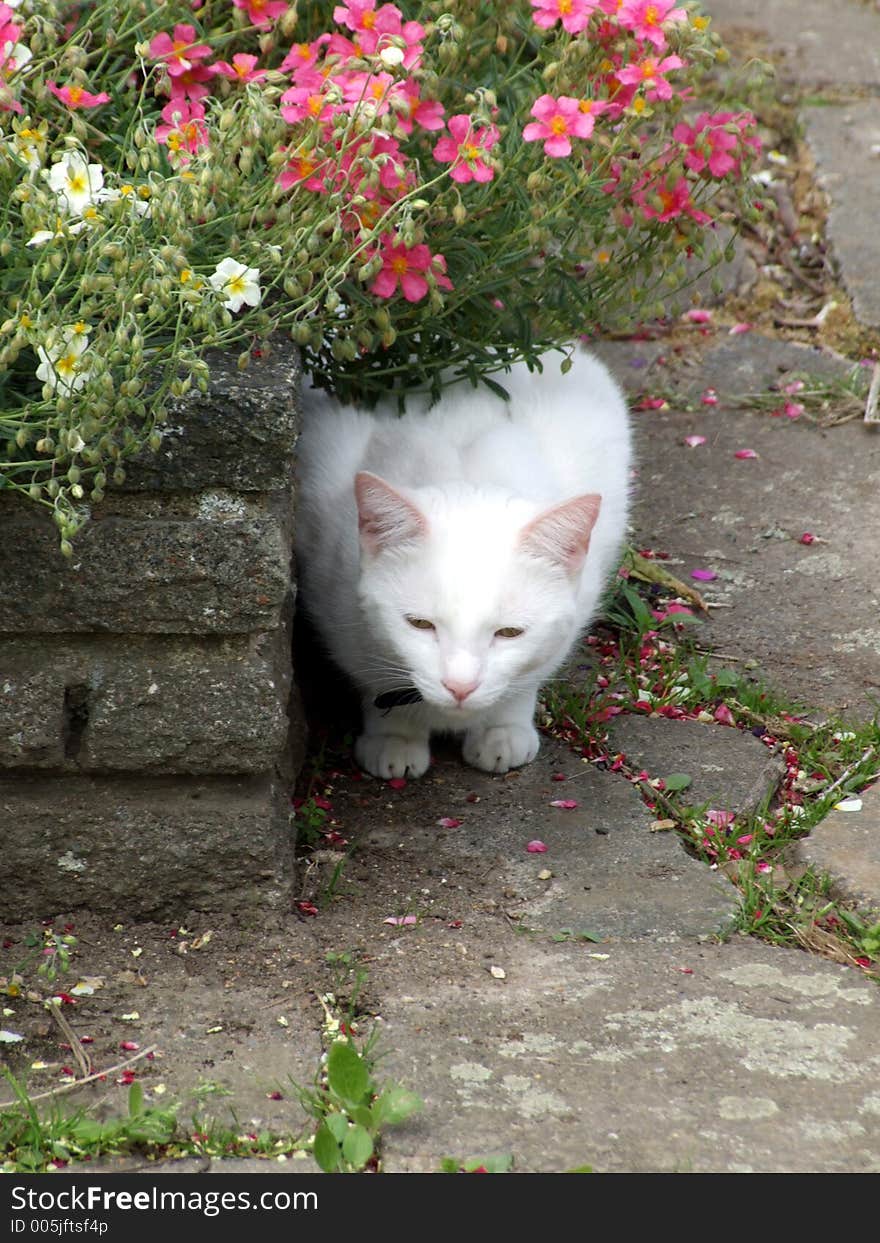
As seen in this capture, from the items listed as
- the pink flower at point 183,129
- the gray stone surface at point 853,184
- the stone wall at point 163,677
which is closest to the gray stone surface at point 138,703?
the stone wall at point 163,677

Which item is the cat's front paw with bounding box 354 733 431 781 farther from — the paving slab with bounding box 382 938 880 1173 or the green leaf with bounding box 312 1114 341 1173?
the green leaf with bounding box 312 1114 341 1173

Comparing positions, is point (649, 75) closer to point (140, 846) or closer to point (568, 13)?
point (568, 13)

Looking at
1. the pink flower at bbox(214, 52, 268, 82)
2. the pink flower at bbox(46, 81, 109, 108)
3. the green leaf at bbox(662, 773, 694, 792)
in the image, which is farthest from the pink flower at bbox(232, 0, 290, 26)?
the green leaf at bbox(662, 773, 694, 792)

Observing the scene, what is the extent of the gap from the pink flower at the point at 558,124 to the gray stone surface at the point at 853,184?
7.63 feet

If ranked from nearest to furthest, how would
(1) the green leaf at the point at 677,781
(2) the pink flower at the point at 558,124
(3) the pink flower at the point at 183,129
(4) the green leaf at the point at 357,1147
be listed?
1. (4) the green leaf at the point at 357,1147
2. (3) the pink flower at the point at 183,129
3. (2) the pink flower at the point at 558,124
4. (1) the green leaf at the point at 677,781

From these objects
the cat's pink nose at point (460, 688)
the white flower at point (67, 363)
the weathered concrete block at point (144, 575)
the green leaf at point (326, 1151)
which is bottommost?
the green leaf at point (326, 1151)

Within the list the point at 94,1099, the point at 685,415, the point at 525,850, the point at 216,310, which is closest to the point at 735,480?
the point at 685,415

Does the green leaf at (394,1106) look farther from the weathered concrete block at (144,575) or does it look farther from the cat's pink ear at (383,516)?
the cat's pink ear at (383,516)

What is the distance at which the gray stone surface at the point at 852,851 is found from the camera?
2506mm

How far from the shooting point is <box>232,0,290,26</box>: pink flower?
2494 mm

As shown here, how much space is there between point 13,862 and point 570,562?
110 centimetres

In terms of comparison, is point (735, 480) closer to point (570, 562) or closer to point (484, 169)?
point (570, 562)

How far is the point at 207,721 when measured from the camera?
92.0 inches

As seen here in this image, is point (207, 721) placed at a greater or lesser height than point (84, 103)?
lesser
